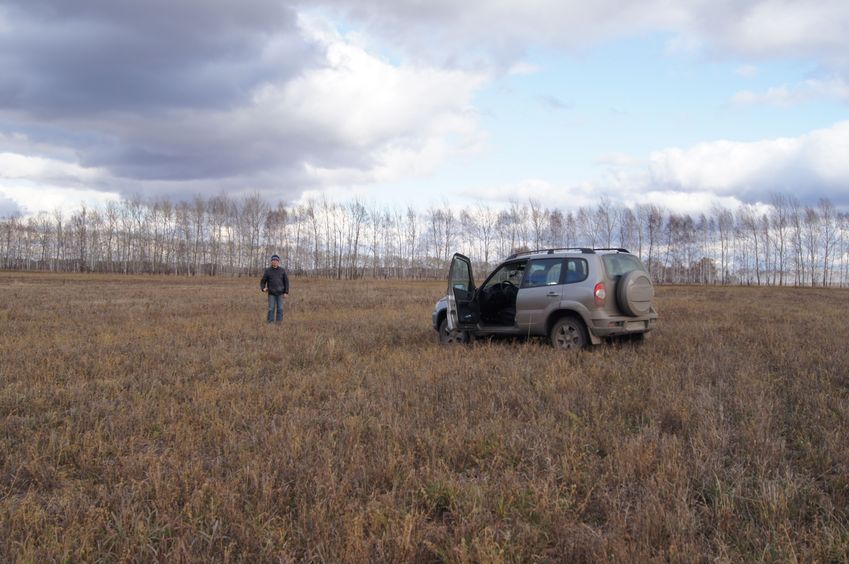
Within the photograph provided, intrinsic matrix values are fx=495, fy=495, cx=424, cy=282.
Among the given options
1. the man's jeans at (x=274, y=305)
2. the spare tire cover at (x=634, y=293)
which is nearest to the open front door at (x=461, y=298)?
the spare tire cover at (x=634, y=293)

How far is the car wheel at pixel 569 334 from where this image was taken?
27.5ft

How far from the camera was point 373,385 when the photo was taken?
6.35 m

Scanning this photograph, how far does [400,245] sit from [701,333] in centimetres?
7348

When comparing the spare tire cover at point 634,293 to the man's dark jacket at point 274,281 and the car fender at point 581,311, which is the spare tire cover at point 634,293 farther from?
the man's dark jacket at point 274,281

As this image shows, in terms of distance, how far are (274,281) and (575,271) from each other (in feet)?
28.8

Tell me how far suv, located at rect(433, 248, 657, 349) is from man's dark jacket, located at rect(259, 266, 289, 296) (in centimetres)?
644

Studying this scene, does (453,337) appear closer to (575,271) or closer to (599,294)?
(575,271)

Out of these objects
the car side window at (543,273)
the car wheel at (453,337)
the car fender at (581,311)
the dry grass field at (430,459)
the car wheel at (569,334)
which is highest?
the car side window at (543,273)

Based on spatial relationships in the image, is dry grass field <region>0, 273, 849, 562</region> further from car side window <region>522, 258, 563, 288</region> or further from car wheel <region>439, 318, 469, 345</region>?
car wheel <region>439, 318, 469, 345</region>

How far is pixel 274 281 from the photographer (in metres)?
14.0

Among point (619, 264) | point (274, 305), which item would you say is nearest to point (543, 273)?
point (619, 264)

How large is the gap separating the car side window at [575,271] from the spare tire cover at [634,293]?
1.91 ft

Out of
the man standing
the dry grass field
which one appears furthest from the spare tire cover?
the man standing

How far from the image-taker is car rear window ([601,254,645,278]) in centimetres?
847
